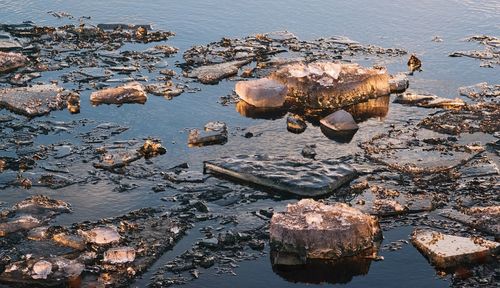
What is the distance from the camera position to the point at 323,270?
3131 mm

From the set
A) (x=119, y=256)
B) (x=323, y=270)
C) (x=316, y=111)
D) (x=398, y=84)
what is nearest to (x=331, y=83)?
(x=316, y=111)

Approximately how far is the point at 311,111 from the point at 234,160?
1006mm

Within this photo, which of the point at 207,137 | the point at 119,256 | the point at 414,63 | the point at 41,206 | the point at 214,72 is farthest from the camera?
the point at 414,63

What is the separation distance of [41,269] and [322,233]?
45.2 inches

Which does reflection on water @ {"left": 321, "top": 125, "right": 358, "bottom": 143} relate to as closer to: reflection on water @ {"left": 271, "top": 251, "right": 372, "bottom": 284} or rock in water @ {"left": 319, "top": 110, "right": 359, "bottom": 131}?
rock in water @ {"left": 319, "top": 110, "right": 359, "bottom": 131}

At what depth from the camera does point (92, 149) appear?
13.9ft

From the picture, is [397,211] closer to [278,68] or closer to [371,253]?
[371,253]

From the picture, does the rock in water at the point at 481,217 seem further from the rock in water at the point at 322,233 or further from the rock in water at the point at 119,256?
the rock in water at the point at 119,256

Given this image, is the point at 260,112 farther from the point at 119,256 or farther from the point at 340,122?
the point at 119,256

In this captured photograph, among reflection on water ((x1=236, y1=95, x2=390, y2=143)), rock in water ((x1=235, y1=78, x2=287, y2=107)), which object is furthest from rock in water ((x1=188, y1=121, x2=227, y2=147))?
rock in water ((x1=235, y1=78, x2=287, y2=107))

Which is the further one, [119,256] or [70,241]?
[70,241]

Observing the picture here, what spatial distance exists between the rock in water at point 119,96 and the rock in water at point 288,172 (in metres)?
1.16

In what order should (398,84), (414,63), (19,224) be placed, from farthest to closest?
1. (414,63)
2. (398,84)
3. (19,224)

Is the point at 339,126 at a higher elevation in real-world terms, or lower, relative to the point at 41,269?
higher
